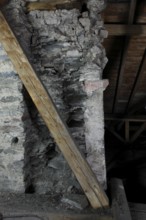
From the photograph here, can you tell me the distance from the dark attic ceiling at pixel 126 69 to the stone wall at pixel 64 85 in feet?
3.40

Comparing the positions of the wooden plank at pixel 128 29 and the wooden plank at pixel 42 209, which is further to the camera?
the wooden plank at pixel 128 29

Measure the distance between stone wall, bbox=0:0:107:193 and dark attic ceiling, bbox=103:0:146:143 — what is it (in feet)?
3.40

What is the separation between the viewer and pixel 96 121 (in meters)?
2.57

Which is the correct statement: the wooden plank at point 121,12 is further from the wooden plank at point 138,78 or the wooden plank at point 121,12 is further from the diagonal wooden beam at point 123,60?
the wooden plank at point 138,78

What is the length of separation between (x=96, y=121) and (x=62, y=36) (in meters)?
0.83

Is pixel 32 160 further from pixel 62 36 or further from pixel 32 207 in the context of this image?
pixel 62 36

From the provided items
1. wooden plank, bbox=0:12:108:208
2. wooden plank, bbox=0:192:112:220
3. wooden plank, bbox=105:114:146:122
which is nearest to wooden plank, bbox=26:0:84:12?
wooden plank, bbox=0:12:108:208

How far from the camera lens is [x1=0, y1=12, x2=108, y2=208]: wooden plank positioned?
212cm

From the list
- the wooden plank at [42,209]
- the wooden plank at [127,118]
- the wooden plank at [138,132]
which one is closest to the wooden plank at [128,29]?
the wooden plank at [42,209]

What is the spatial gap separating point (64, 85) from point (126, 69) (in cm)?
222

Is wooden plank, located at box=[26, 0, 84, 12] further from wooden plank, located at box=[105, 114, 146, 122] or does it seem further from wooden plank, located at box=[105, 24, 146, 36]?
wooden plank, located at box=[105, 114, 146, 122]

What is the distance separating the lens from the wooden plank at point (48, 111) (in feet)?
6.96

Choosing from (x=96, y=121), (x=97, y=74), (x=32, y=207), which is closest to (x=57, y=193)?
(x=32, y=207)

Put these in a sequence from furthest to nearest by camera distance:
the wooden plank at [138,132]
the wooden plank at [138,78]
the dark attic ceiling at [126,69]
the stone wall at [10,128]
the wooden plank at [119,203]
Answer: the wooden plank at [138,132] → the wooden plank at [138,78] → the dark attic ceiling at [126,69] → the stone wall at [10,128] → the wooden plank at [119,203]
